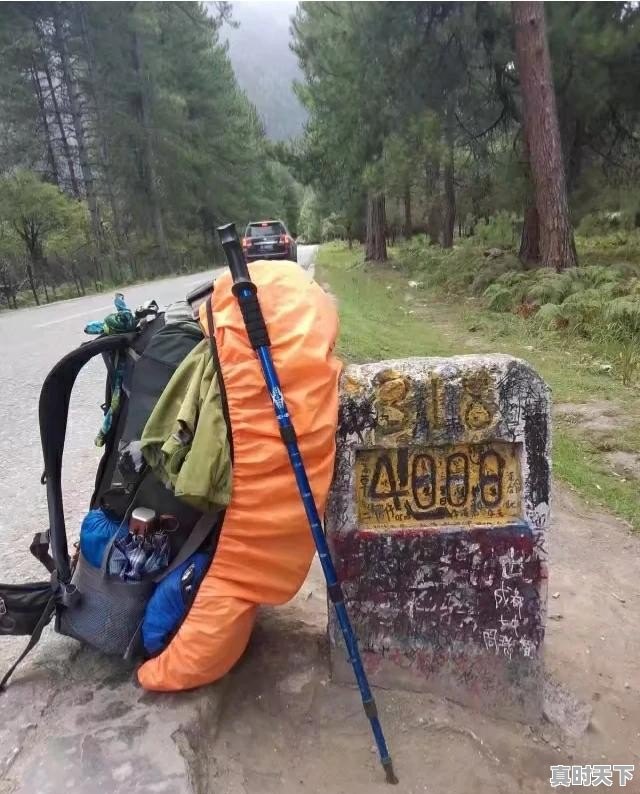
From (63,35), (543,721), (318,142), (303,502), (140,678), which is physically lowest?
(543,721)

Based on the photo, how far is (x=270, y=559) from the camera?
2.09 metres

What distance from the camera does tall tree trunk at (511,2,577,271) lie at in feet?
35.1

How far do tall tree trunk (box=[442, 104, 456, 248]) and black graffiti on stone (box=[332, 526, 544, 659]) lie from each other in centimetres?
1265

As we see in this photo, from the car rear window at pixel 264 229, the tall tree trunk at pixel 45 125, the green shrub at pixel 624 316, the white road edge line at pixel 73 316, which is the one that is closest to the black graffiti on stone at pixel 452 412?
the green shrub at pixel 624 316

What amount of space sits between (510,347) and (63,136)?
24375 millimetres

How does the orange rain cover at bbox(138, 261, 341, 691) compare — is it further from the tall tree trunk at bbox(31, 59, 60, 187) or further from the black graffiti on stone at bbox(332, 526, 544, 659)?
the tall tree trunk at bbox(31, 59, 60, 187)

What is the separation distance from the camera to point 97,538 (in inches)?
89.1

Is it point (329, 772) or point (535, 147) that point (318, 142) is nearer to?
point (535, 147)

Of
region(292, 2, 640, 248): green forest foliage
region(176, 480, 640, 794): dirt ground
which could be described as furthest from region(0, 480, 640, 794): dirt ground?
region(292, 2, 640, 248): green forest foliage

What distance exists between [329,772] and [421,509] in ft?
3.07

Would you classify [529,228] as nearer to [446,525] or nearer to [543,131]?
[543,131]

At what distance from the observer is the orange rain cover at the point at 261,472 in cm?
199

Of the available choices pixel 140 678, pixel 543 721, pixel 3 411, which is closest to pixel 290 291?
pixel 140 678

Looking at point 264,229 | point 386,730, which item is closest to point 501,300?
point 386,730
